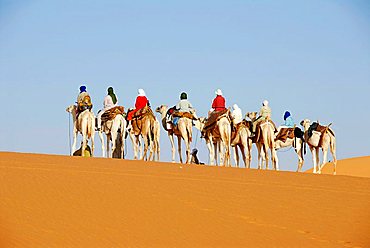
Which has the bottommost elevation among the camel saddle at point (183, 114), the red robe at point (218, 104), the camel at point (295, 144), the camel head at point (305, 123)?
the camel at point (295, 144)

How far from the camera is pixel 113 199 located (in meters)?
18.1

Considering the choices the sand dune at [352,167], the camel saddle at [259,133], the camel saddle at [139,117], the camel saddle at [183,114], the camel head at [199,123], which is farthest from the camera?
the sand dune at [352,167]

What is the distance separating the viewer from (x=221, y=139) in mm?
30047

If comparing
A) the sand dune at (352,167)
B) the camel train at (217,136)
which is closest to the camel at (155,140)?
the camel train at (217,136)

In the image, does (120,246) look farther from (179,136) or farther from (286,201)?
(179,136)

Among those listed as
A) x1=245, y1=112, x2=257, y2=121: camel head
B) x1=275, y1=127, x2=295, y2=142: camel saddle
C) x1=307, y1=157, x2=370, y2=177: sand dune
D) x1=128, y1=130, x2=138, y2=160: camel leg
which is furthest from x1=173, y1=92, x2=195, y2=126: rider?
x1=307, y1=157, x2=370, y2=177: sand dune

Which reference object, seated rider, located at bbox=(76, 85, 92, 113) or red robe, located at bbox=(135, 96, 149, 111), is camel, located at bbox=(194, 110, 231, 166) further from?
seated rider, located at bbox=(76, 85, 92, 113)

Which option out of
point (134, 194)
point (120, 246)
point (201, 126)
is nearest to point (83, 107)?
point (201, 126)

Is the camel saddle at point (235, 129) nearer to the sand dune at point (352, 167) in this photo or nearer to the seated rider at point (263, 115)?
the seated rider at point (263, 115)

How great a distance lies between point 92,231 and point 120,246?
3.57 feet

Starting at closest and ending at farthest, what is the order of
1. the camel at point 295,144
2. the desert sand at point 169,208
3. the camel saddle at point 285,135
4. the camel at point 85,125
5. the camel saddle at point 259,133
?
the desert sand at point 169,208 < the camel at point 85,125 < the camel saddle at point 259,133 < the camel saddle at point 285,135 < the camel at point 295,144

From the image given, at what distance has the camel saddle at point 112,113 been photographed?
2967 cm

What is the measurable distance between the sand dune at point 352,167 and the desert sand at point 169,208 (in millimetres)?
26883

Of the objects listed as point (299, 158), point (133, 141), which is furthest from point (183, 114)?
point (299, 158)
